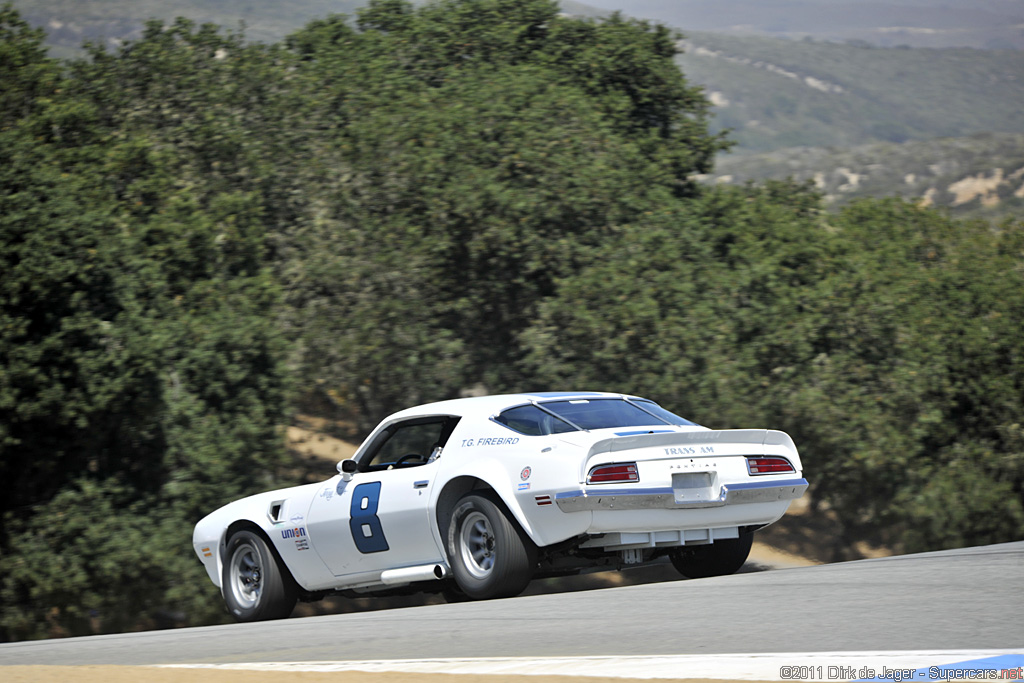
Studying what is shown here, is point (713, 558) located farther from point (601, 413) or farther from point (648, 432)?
point (648, 432)

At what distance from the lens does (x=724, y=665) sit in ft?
13.8

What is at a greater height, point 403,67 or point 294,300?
point 403,67

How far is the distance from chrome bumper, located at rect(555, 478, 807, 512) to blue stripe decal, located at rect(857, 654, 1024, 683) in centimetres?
294

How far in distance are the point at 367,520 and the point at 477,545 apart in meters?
1.06

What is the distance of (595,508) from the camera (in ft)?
22.3

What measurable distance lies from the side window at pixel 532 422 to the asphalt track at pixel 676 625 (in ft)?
3.55

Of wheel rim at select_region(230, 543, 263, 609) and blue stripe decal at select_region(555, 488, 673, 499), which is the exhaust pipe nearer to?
blue stripe decal at select_region(555, 488, 673, 499)

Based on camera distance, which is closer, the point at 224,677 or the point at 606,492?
the point at 224,677

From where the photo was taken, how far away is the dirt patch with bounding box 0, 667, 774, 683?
164 inches

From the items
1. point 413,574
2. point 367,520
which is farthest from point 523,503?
point 367,520

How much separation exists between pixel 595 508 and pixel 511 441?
31.6 inches

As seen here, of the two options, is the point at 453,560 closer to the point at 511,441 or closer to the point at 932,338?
the point at 511,441

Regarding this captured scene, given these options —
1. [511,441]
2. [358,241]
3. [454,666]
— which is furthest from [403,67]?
[454,666]

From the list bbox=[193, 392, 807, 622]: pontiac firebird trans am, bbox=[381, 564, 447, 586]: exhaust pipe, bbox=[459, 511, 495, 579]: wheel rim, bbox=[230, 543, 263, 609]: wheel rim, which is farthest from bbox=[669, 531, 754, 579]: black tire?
bbox=[230, 543, 263, 609]: wheel rim
